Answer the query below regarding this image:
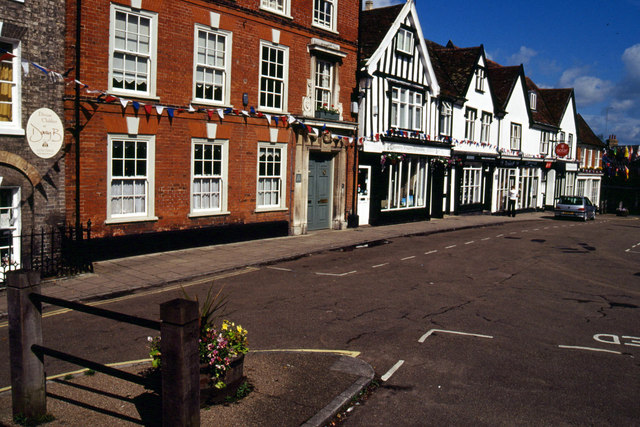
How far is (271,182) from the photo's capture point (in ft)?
61.5

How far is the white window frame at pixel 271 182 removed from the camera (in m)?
18.2

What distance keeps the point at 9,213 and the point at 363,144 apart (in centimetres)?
1435

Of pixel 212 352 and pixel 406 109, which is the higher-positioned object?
pixel 406 109

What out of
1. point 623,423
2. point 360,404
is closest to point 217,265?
point 360,404

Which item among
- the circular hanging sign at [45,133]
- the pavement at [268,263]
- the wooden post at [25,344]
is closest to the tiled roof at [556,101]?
the pavement at [268,263]

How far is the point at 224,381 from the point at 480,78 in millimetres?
32092

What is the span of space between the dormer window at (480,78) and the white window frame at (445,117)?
4448mm

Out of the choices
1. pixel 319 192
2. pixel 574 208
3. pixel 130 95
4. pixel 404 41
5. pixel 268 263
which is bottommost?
pixel 268 263

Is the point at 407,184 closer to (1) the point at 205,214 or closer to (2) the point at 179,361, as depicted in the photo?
(1) the point at 205,214

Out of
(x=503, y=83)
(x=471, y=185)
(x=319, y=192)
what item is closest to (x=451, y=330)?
(x=319, y=192)

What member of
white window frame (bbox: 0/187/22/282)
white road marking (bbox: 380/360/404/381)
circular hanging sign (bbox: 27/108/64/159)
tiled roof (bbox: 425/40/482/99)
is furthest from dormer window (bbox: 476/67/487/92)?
white road marking (bbox: 380/360/404/381)

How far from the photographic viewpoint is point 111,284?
11.5 m

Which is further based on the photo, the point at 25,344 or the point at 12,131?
the point at 12,131

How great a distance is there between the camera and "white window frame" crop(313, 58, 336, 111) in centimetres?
2017
